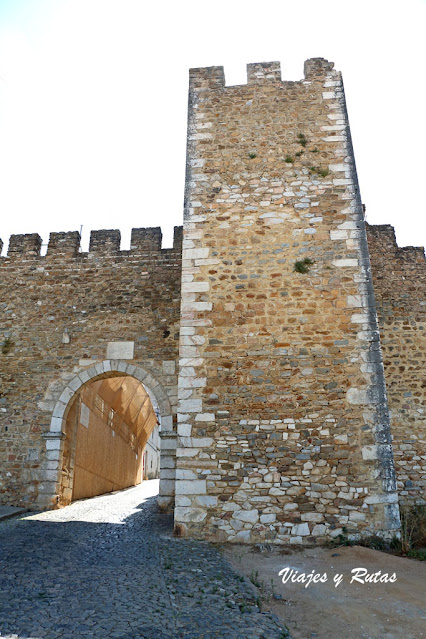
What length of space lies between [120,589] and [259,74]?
22.8 ft

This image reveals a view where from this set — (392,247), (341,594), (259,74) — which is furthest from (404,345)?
(341,594)

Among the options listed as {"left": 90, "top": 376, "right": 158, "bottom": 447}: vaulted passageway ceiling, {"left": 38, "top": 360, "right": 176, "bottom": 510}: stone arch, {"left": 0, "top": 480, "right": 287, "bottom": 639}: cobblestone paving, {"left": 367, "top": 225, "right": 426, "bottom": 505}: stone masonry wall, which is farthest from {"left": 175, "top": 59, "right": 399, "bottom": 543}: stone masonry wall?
{"left": 90, "top": 376, "right": 158, "bottom": 447}: vaulted passageway ceiling

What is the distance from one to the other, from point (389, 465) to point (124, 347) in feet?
15.1

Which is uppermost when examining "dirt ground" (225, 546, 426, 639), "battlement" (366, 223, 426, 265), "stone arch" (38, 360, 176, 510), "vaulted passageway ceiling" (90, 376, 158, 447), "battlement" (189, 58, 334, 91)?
"battlement" (189, 58, 334, 91)

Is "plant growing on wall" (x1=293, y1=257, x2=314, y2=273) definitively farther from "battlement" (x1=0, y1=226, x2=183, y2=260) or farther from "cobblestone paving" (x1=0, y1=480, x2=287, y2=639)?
"cobblestone paving" (x1=0, y1=480, x2=287, y2=639)

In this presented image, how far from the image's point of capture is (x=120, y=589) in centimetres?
322

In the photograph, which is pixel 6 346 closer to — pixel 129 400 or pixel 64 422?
pixel 64 422

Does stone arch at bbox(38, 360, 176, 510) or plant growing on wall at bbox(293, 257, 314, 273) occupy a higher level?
plant growing on wall at bbox(293, 257, 314, 273)

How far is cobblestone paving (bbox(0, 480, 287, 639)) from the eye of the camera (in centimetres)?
257

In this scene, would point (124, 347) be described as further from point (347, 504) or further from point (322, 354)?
point (347, 504)

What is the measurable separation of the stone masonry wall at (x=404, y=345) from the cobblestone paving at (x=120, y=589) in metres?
3.93

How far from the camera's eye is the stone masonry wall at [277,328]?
4969mm

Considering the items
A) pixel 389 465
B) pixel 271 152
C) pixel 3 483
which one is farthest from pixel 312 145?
pixel 3 483

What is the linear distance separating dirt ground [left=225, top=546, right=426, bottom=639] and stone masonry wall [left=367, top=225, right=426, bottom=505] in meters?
3.03
